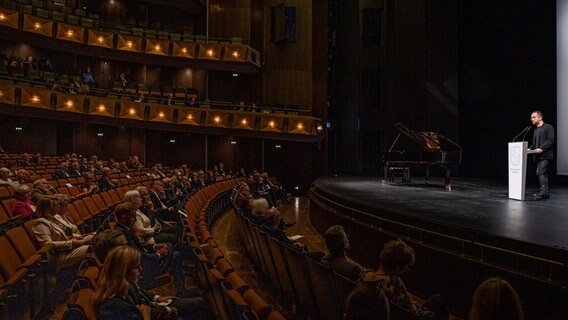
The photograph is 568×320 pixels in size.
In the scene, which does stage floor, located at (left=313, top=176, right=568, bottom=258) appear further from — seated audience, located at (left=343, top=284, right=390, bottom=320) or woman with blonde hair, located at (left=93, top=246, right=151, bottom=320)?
woman with blonde hair, located at (left=93, top=246, right=151, bottom=320)

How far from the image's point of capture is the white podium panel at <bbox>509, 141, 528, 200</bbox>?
5.26 m

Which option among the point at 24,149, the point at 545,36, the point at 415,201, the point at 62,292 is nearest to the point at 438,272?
the point at 415,201

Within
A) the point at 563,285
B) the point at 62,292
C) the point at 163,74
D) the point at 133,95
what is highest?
the point at 163,74

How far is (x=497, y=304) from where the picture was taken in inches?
51.0

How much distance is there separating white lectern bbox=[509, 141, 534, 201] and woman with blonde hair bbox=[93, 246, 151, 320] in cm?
464

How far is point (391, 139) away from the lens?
13.8m

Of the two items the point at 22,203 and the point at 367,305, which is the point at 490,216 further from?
the point at 22,203

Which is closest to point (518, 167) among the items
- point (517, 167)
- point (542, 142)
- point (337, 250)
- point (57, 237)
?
point (517, 167)

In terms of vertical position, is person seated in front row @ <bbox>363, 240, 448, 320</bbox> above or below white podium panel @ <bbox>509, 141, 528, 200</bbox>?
below

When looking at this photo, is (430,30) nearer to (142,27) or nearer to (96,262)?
(142,27)

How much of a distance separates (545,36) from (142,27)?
1138 cm

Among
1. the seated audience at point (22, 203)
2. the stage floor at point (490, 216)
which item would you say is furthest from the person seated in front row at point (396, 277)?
the seated audience at point (22, 203)

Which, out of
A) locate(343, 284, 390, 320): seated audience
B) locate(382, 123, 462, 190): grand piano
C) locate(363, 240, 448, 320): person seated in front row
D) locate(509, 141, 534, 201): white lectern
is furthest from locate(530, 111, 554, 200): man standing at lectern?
locate(343, 284, 390, 320): seated audience

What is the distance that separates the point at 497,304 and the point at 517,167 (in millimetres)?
4592
